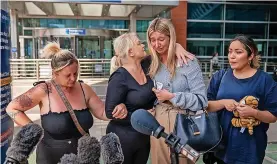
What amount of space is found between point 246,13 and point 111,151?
20.2 metres

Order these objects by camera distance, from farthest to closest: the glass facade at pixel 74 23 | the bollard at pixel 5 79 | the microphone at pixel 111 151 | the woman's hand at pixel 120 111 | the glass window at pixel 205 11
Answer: the glass facade at pixel 74 23 < the glass window at pixel 205 11 < the bollard at pixel 5 79 < the woman's hand at pixel 120 111 < the microphone at pixel 111 151

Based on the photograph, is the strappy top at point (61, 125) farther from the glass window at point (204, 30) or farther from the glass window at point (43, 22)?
the glass window at point (43, 22)

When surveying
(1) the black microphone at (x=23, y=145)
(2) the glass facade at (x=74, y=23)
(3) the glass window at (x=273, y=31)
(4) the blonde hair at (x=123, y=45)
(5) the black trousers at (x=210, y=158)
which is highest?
(2) the glass facade at (x=74, y=23)

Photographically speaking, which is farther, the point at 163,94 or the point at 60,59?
the point at 60,59

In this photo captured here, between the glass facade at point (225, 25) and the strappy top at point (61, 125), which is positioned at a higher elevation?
the glass facade at point (225, 25)

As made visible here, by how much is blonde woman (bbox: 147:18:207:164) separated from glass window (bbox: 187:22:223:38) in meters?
17.6

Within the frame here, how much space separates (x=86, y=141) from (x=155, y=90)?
0.92m

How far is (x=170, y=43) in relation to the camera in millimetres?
2387

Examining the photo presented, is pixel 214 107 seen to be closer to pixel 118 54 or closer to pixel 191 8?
pixel 118 54

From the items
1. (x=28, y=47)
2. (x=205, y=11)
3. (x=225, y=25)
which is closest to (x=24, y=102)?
(x=205, y=11)

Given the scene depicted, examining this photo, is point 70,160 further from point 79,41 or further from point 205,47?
point 205,47

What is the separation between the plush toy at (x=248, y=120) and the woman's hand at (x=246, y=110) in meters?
0.03

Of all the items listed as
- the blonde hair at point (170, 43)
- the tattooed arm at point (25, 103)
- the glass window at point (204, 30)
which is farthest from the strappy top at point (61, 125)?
the glass window at point (204, 30)

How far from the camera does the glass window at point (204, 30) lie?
19.6 m
